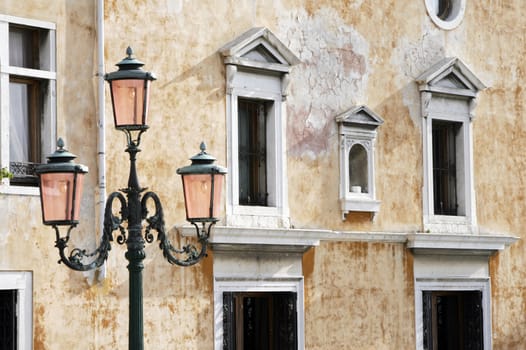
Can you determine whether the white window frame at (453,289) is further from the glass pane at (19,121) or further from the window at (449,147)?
the glass pane at (19,121)

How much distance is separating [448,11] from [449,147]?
2.03m

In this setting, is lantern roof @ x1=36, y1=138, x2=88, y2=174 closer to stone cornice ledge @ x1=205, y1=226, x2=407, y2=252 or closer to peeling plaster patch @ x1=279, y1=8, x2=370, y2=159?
stone cornice ledge @ x1=205, y1=226, x2=407, y2=252

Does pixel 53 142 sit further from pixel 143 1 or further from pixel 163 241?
pixel 163 241

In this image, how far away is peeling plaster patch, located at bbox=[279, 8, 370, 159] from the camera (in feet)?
59.4

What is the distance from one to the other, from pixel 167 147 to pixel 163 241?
16.6ft

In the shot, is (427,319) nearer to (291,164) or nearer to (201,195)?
(291,164)

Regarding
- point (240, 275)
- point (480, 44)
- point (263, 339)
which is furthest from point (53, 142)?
point (480, 44)

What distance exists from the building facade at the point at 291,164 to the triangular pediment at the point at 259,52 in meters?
0.03

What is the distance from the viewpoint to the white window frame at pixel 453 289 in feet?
63.5

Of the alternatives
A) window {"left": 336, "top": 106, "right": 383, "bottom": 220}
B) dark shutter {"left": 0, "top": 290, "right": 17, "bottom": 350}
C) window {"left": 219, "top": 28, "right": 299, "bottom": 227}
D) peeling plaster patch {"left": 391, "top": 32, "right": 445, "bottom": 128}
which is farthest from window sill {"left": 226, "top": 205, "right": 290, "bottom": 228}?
dark shutter {"left": 0, "top": 290, "right": 17, "bottom": 350}

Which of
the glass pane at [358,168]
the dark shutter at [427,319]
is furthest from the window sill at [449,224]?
the glass pane at [358,168]

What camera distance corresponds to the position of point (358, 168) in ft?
62.3

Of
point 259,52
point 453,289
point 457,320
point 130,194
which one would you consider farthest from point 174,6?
point 457,320

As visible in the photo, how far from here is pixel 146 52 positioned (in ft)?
53.9
